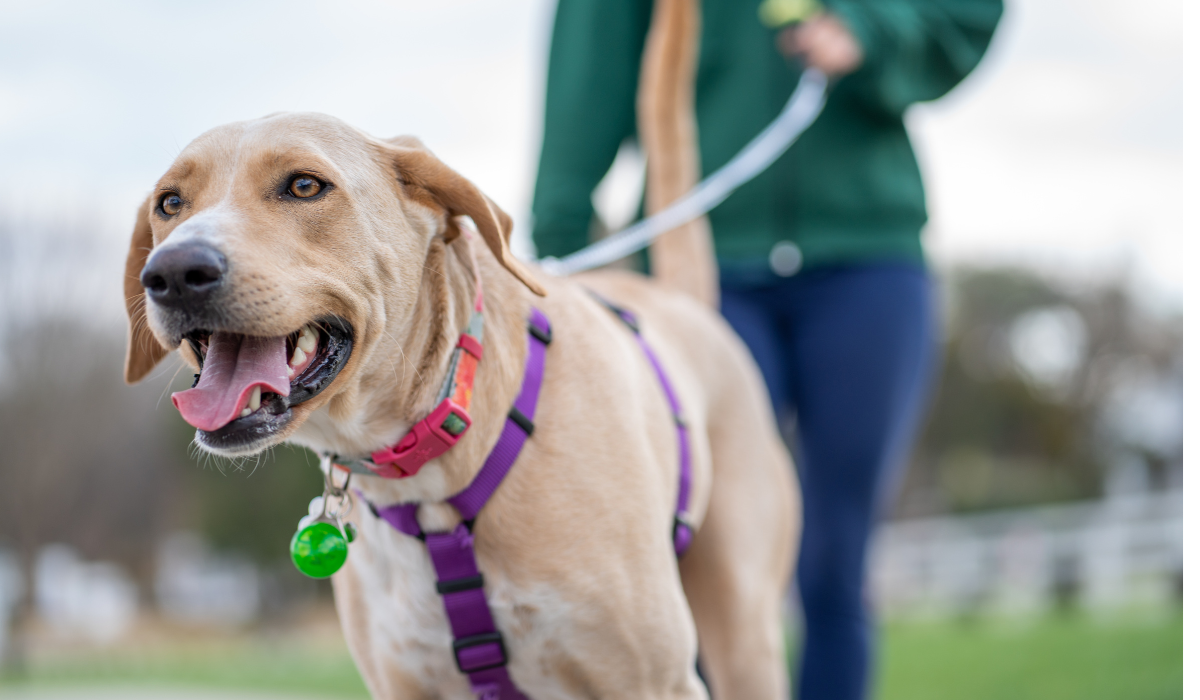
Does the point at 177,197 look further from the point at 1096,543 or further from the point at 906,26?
the point at 1096,543

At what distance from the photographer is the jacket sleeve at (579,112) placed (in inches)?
129

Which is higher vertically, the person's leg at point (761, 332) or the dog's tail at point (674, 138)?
the dog's tail at point (674, 138)

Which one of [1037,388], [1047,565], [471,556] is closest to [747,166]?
[471,556]

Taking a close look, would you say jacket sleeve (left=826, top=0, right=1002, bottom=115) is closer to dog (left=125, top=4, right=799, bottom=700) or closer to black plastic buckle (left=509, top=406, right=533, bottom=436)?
dog (left=125, top=4, right=799, bottom=700)

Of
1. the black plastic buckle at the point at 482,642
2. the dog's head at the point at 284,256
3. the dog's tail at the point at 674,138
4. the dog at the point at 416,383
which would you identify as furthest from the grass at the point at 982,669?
the dog's head at the point at 284,256

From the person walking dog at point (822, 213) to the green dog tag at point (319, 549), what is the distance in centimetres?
149

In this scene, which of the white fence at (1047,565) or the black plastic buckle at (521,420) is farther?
the white fence at (1047,565)

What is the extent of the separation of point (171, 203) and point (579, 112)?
162 cm

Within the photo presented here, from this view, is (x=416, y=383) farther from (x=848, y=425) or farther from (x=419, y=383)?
(x=848, y=425)

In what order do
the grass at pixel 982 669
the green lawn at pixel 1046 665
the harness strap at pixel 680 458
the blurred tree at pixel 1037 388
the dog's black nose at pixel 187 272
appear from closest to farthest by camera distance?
the dog's black nose at pixel 187 272, the harness strap at pixel 680 458, the green lawn at pixel 1046 665, the grass at pixel 982 669, the blurred tree at pixel 1037 388

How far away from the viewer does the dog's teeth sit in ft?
5.98

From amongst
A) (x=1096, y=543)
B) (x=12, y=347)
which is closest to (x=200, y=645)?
(x=12, y=347)

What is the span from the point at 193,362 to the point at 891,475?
2206mm

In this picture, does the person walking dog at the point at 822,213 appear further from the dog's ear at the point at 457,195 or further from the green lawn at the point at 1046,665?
the green lawn at the point at 1046,665
